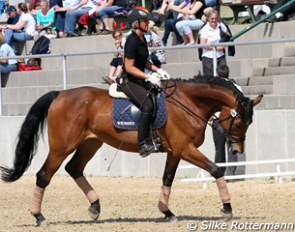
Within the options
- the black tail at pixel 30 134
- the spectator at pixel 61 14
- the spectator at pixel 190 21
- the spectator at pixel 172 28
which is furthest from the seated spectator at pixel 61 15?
the black tail at pixel 30 134

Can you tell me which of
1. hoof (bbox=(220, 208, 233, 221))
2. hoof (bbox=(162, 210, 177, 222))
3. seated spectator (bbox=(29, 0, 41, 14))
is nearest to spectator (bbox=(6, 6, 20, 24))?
seated spectator (bbox=(29, 0, 41, 14))

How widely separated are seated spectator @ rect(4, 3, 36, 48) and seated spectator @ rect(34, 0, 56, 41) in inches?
6.9

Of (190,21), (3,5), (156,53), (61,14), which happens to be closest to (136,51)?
(156,53)

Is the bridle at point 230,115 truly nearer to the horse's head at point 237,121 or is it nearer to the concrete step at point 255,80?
the horse's head at point 237,121

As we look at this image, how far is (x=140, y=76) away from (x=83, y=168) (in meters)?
1.61

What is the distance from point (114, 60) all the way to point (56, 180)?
2.54 m

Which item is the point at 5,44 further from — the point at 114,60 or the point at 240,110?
the point at 240,110

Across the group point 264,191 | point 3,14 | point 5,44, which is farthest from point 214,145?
point 3,14

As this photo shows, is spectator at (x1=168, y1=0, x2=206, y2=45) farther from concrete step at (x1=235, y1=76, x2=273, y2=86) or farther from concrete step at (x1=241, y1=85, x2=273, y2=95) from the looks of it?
concrete step at (x1=241, y1=85, x2=273, y2=95)

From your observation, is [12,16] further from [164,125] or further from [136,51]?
[164,125]

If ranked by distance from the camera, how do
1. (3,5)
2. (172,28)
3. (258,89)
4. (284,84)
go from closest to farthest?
(284,84) → (258,89) → (172,28) → (3,5)

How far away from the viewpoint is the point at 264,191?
17078mm

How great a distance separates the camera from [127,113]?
1401cm

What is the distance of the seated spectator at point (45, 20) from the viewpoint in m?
25.2
